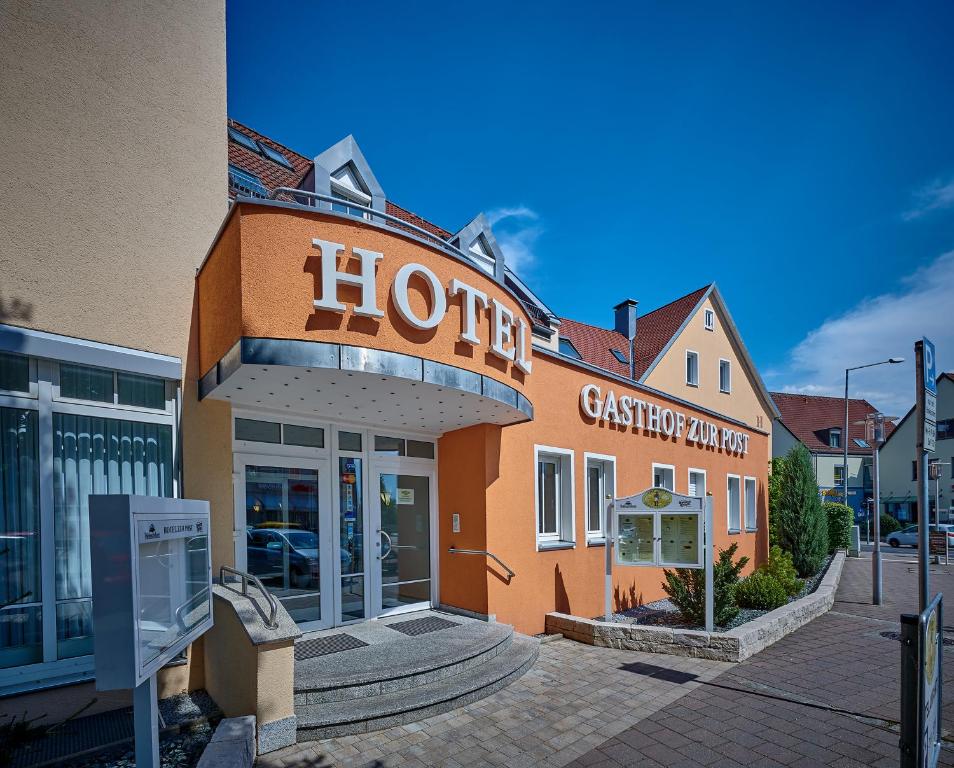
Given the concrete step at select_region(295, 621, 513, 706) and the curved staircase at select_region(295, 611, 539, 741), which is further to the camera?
the concrete step at select_region(295, 621, 513, 706)

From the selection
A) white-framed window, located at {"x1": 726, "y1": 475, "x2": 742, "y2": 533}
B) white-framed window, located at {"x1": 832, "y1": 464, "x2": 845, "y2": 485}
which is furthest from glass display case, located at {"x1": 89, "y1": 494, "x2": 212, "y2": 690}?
white-framed window, located at {"x1": 832, "y1": 464, "x2": 845, "y2": 485}

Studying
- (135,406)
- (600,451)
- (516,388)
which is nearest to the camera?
(135,406)

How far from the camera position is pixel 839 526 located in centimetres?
2194

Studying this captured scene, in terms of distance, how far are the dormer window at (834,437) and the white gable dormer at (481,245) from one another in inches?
1670

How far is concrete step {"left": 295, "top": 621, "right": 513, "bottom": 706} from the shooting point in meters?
4.98

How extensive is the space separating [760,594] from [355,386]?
8.35 metres

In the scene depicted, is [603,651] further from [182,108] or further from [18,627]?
[182,108]

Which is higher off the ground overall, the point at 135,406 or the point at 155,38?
the point at 155,38

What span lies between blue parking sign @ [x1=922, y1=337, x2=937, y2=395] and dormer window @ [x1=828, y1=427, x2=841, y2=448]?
4499 cm

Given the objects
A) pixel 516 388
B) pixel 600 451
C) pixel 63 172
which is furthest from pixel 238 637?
pixel 600 451

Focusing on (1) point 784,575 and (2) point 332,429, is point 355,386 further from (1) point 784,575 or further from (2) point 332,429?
(1) point 784,575

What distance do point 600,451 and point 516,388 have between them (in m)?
3.64

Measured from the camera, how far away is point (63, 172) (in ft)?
17.0

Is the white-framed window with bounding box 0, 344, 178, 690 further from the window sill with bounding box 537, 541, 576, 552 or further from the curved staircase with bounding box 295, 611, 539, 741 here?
the window sill with bounding box 537, 541, 576, 552
